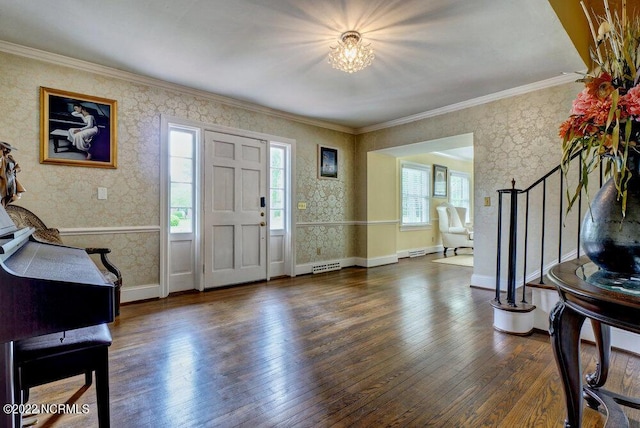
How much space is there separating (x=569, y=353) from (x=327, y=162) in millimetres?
4495

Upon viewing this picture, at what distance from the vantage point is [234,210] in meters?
4.31

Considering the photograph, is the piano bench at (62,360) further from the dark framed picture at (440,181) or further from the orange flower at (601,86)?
the dark framed picture at (440,181)

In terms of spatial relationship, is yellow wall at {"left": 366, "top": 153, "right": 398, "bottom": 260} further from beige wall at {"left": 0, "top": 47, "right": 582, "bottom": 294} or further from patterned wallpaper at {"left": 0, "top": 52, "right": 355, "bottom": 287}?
patterned wallpaper at {"left": 0, "top": 52, "right": 355, "bottom": 287}

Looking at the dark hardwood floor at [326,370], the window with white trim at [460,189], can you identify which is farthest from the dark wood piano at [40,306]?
the window with white trim at [460,189]

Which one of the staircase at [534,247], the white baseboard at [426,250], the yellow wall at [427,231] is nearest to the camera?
the staircase at [534,247]

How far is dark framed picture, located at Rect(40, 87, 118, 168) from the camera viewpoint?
3.02 m

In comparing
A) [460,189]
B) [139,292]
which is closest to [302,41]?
[139,292]

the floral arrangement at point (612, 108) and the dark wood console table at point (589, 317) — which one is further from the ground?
the floral arrangement at point (612, 108)

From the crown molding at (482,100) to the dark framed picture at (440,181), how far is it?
289cm

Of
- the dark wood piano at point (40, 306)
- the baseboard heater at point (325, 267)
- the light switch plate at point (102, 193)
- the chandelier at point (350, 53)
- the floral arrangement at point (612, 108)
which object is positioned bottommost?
the baseboard heater at point (325, 267)

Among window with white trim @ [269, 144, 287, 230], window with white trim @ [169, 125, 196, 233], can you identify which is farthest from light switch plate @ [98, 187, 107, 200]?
window with white trim @ [269, 144, 287, 230]

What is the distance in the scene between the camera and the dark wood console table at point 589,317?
86 centimetres

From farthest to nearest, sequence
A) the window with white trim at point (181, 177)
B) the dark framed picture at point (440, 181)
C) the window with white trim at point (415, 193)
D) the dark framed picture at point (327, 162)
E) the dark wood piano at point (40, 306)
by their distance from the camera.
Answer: the dark framed picture at point (440, 181), the window with white trim at point (415, 193), the dark framed picture at point (327, 162), the window with white trim at point (181, 177), the dark wood piano at point (40, 306)

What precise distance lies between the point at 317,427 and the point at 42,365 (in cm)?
114
